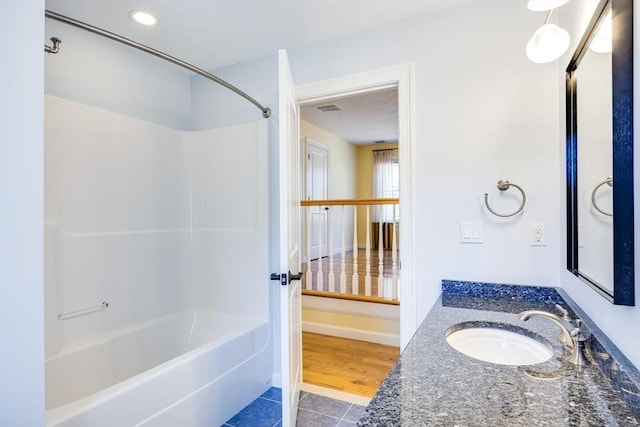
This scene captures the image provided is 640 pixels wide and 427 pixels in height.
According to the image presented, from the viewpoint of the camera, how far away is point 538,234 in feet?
5.56

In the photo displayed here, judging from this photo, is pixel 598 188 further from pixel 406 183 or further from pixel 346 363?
pixel 346 363

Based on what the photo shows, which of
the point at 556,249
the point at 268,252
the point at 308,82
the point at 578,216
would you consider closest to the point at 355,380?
Result: the point at 268,252

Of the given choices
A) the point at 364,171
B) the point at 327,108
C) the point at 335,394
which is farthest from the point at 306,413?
the point at 364,171

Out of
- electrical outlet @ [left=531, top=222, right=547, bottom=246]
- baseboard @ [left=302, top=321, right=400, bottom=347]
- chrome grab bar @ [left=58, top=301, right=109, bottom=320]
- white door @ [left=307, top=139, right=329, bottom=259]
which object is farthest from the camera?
white door @ [left=307, top=139, right=329, bottom=259]

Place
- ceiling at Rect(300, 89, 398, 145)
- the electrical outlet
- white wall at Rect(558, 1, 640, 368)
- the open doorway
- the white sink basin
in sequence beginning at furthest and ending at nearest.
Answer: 1. ceiling at Rect(300, 89, 398, 145)
2. the open doorway
3. the electrical outlet
4. the white sink basin
5. white wall at Rect(558, 1, 640, 368)

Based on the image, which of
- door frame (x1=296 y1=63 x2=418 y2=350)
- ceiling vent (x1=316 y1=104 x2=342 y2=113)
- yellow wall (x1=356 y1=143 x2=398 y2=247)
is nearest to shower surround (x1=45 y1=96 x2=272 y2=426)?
door frame (x1=296 y1=63 x2=418 y2=350)

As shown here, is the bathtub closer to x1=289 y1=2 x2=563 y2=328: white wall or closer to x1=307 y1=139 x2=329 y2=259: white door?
x1=289 y1=2 x2=563 y2=328: white wall

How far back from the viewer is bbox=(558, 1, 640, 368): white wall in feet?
2.64

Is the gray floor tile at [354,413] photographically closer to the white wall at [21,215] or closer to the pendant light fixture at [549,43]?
the white wall at [21,215]

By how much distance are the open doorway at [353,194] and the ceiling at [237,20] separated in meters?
0.40

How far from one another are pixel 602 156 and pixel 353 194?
6.52 metres

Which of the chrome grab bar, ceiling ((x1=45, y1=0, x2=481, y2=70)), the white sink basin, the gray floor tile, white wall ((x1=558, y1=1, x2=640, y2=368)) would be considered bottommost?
the gray floor tile

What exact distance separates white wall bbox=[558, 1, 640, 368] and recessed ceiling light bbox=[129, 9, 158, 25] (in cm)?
212

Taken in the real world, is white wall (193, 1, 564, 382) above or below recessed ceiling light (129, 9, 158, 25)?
below
